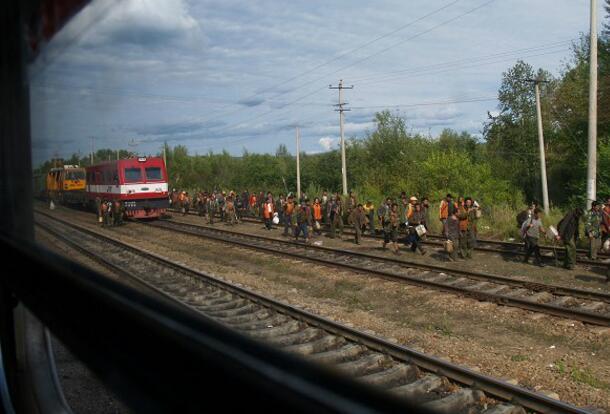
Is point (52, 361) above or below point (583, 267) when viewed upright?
above

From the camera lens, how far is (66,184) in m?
3.08

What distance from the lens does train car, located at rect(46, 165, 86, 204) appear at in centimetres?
307

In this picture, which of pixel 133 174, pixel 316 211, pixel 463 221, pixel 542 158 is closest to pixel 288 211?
pixel 316 211

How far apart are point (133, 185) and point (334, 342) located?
Answer: 294cm

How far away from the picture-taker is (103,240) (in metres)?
3.14

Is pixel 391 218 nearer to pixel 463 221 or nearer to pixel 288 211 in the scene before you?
pixel 463 221

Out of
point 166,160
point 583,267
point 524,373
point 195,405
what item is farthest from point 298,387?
point 583,267

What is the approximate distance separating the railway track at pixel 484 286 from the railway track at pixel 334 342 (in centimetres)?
183

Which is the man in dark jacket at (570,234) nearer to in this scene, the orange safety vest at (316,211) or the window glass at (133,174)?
the orange safety vest at (316,211)

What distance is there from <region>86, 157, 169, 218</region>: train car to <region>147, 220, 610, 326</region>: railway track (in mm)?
1933

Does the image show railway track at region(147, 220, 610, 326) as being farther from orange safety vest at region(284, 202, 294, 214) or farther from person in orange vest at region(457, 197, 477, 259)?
orange safety vest at region(284, 202, 294, 214)

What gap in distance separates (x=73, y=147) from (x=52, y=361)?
1177 millimetres

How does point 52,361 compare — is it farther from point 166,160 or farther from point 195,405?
point 195,405

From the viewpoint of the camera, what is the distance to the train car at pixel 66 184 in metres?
3.07
